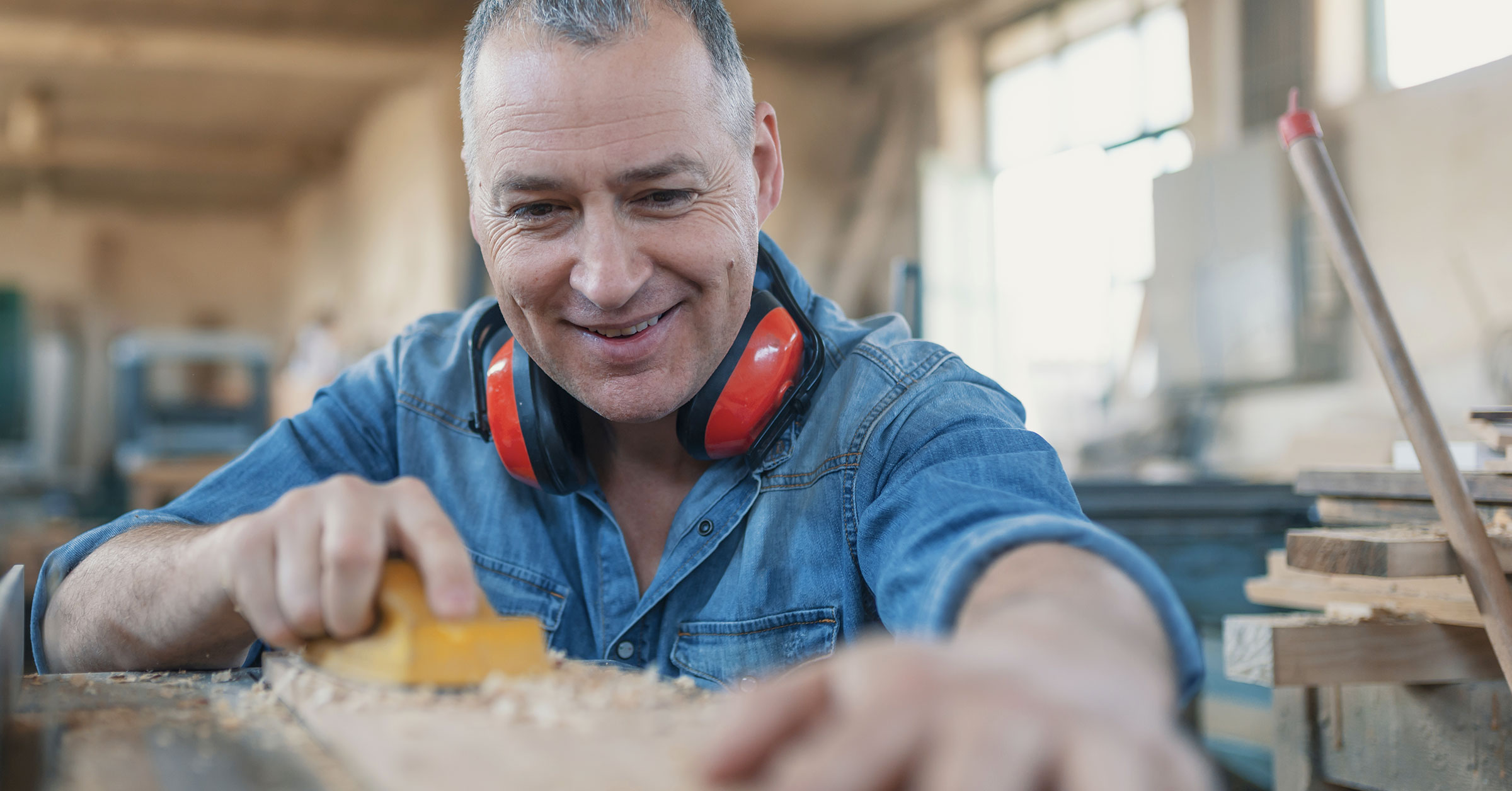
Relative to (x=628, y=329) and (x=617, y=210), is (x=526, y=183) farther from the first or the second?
(x=628, y=329)

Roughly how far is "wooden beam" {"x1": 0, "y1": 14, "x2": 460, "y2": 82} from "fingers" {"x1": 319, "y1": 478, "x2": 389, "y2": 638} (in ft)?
26.7

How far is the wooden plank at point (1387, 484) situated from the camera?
4.47 ft

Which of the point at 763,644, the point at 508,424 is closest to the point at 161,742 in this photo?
the point at 508,424

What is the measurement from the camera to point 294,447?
1436 millimetres

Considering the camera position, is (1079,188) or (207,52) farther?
(207,52)

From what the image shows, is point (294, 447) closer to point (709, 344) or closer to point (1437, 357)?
point (709, 344)

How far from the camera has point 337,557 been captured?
0.78 meters

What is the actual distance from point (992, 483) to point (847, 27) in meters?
8.90

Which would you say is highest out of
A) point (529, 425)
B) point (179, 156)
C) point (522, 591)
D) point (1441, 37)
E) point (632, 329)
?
point (179, 156)

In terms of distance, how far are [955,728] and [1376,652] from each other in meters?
1.21

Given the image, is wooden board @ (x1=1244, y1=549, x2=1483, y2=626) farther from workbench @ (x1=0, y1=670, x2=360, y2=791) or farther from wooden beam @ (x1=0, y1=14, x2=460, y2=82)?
wooden beam @ (x1=0, y1=14, x2=460, y2=82)

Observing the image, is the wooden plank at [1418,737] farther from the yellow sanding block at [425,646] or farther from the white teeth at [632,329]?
the yellow sanding block at [425,646]

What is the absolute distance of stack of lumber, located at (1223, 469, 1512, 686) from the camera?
133 centimetres

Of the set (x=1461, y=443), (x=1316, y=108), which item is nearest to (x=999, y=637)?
(x=1461, y=443)
